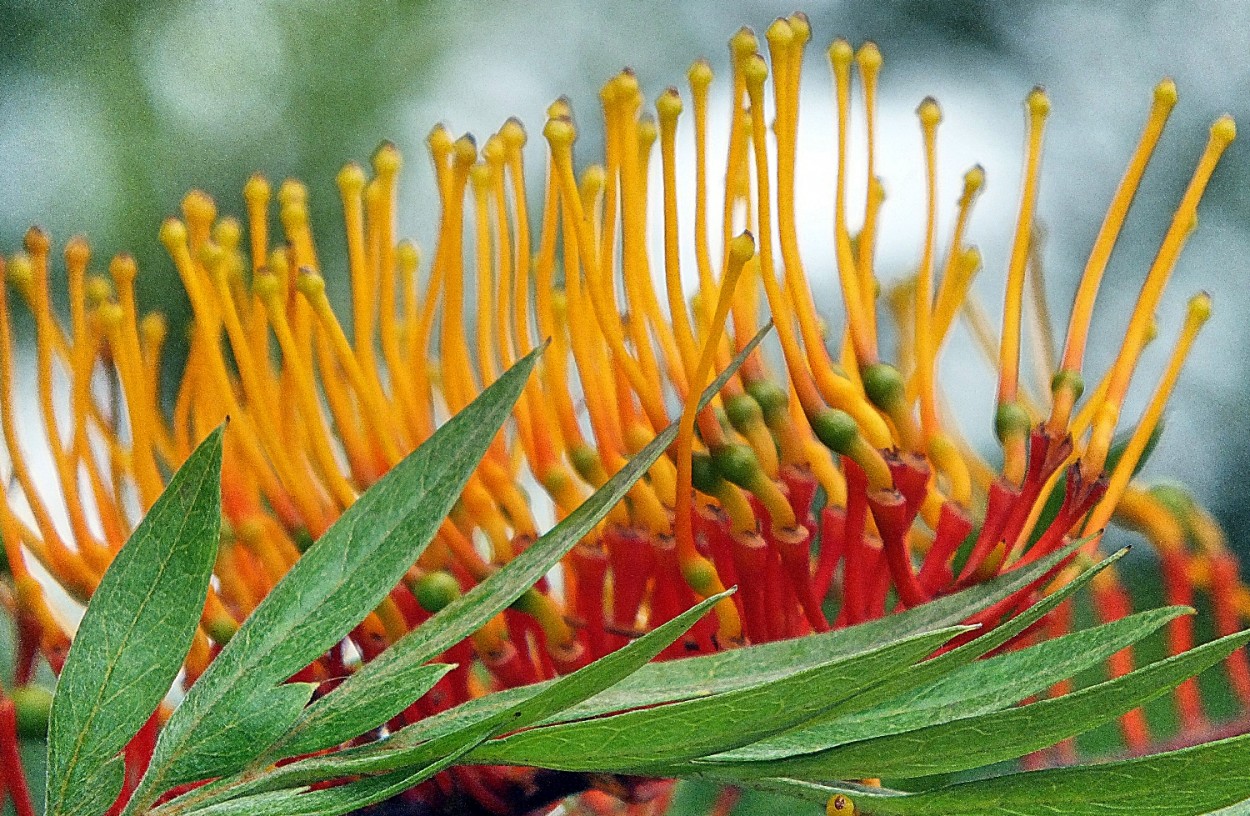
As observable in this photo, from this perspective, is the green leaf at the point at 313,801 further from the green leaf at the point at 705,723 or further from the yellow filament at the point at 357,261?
the yellow filament at the point at 357,261

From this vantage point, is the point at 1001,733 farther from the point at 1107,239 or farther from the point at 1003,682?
the point at 1107,239

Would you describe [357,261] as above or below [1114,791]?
above

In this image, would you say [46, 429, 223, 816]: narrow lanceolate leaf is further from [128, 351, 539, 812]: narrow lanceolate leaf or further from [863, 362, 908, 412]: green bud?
[863, 362, 908, 412]: green bud

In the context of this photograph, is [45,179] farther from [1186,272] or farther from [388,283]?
[1186,272]

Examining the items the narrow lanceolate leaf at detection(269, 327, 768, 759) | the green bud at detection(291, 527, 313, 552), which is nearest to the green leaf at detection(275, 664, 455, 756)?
the narrow lanceolate leaf at detection(269, 327, 768, 759)

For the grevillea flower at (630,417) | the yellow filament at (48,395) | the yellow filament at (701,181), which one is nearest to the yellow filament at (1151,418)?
the grevillea flower at (630,417)

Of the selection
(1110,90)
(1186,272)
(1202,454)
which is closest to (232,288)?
(1202,454)

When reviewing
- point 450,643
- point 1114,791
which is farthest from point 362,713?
point 1114,791
